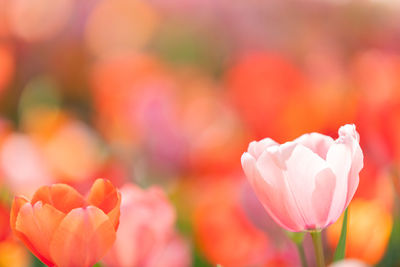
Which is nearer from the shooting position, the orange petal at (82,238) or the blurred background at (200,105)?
the orange petal at (82,238)

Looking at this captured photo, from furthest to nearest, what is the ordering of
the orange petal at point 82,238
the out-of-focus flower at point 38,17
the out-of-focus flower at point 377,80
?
1. the out-of-focus flower at point 38,17
2. the out-of-focus flower at point 377,80
3. the orange petal at point 82,238

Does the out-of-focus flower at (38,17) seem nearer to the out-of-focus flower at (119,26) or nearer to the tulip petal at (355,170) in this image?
the out-of-focus flower at (119,26)

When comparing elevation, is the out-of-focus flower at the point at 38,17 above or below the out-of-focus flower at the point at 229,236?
above

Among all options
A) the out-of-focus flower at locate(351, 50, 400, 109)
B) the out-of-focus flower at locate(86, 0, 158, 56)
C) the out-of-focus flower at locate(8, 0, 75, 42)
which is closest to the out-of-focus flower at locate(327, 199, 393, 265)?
the out-of-focus flower at locate(351, 50, 400, 109)

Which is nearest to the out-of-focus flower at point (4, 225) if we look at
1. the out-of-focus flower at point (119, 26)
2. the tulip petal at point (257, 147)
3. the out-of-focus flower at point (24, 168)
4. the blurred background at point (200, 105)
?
the blurred background at point (200, 105)

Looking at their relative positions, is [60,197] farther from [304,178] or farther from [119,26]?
[119,26]

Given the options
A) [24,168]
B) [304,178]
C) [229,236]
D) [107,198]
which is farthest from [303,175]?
[24,168]

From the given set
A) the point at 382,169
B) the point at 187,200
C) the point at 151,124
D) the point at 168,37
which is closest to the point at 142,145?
the point at 151,124
